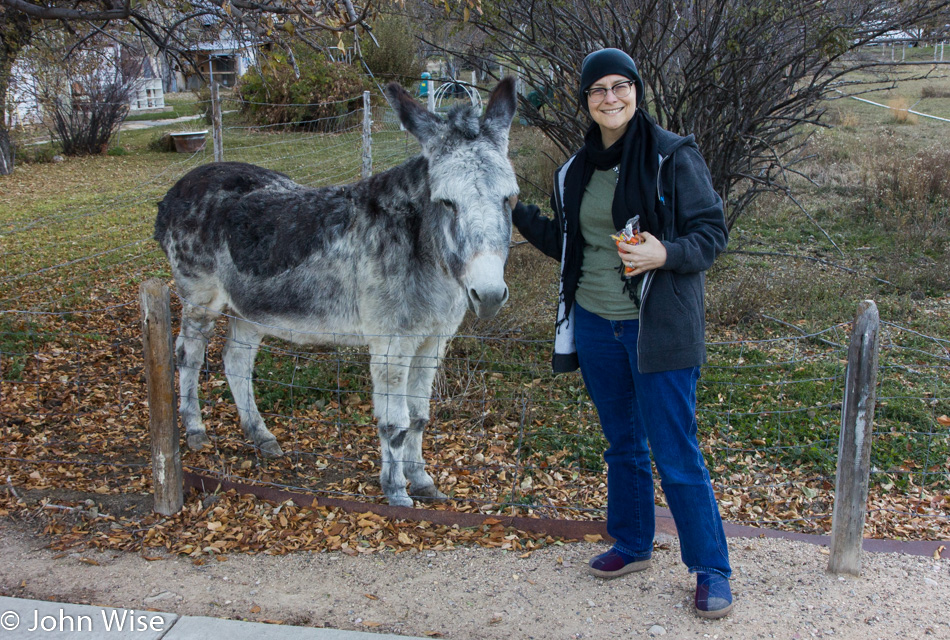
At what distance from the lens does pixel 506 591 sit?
134 inches

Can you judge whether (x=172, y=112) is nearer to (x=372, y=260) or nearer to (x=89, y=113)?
(x=89, y=113)

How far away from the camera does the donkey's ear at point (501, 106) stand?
3582 mm

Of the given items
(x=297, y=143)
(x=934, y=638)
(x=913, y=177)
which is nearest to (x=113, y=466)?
(x=934, y=638)

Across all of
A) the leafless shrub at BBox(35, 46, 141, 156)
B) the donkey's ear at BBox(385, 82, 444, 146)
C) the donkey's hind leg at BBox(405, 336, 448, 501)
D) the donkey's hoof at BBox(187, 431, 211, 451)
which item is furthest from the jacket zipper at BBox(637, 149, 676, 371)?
the leafless shrub at BBox(35, 46, 141, 156)

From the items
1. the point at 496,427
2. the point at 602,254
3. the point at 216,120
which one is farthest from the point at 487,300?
the point at 216,120

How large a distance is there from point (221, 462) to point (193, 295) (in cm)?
115

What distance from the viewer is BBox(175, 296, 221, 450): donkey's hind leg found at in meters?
4.96

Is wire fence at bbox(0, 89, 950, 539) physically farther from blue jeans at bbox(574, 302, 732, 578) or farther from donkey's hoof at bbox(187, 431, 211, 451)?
blue jeans at bbox(574, 302, 732, 578)

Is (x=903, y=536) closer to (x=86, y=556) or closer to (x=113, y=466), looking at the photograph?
(x=86, y=556)

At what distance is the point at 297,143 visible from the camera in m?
16.8

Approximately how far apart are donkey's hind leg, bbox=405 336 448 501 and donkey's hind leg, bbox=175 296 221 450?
63.3 inches

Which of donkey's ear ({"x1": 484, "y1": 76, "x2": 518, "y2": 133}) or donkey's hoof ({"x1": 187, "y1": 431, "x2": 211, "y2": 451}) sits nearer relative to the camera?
donkey's ear ({"x1": 484, "y1": 76, "x2": 518, "y2": 133})

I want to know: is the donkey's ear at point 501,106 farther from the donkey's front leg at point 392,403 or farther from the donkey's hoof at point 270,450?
the donkey's hoof at point 270,450

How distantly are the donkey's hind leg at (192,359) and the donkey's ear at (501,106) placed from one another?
2452 mm
